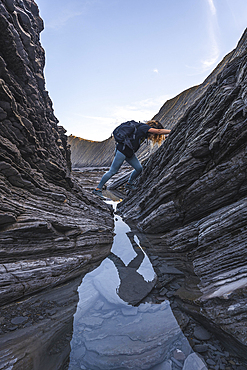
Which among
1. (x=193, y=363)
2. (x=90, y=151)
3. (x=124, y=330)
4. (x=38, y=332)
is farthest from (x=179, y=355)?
(x=90, y=151)

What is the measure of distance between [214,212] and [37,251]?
3.26m

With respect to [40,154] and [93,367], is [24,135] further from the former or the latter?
[93,367]

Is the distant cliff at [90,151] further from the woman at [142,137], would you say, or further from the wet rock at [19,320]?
the wet rock at [19,320]

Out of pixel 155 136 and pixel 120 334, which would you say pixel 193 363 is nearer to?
pixel 120 334

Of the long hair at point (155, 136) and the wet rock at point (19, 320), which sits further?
the long hair at point (155, 136)

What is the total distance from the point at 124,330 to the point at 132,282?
1167mm

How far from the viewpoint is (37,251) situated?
10.9ft

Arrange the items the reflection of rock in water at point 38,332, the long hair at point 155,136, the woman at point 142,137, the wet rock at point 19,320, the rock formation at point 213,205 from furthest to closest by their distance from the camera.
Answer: the long hair at point 155,136, the woman at point 142,137, the rock formation at point 213,205, the wet rock at point 19,320, the reflection of rock in water at point 38,332

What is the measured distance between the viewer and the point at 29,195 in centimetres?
386

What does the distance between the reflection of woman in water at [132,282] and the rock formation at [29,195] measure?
56 centimetres

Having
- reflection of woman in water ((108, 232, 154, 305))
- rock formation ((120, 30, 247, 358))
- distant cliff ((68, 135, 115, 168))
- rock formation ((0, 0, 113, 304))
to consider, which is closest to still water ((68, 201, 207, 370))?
reflection of woman in water ((108, 232, 154, 305))

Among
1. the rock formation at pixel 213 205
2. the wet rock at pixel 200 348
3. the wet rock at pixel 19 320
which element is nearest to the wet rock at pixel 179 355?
the wet rock at pixel 200 348

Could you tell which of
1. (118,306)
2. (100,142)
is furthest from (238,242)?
(100,142)

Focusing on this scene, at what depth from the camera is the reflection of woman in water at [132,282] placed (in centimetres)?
309
